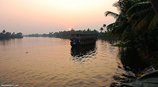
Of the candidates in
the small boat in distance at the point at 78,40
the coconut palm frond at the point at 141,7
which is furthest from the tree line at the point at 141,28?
the small boat in distance at the point at 78,40

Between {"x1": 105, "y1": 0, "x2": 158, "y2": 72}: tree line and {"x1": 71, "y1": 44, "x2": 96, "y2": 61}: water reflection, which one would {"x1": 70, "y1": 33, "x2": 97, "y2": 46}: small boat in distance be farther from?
{"x1": 105, "y1": 0, "x2": 158, "y2": 72}: tree line

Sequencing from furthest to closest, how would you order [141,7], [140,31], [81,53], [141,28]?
[81,53], [140,31], [141,7], [141,28]

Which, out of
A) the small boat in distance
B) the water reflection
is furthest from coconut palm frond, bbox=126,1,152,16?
the small boat in distance

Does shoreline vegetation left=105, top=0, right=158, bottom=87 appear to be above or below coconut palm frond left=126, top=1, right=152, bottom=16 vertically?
below

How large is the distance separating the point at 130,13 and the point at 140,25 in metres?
4.30

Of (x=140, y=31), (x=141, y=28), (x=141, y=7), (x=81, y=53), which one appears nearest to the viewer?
(x=141, y=28)

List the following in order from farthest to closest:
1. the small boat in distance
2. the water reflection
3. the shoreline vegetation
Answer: the small boat in distance → the water reflection → the shoreline vegetation

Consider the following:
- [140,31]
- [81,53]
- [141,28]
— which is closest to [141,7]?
[141,28]

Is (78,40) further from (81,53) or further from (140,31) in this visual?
(140,31)

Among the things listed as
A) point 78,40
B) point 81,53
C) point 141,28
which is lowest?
point 81,53

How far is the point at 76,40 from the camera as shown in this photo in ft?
298

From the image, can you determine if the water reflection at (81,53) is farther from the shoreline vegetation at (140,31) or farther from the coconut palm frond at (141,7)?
the coconut palm frond at (141,7)

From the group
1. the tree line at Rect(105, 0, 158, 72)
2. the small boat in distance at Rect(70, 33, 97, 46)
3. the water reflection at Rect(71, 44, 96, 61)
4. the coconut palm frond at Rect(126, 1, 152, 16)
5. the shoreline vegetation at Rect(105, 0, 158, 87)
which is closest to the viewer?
the shoreline vegetation at Rect(105, 0, 158, 87)

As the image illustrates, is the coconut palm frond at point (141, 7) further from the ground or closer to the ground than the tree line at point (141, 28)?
further from the ground
